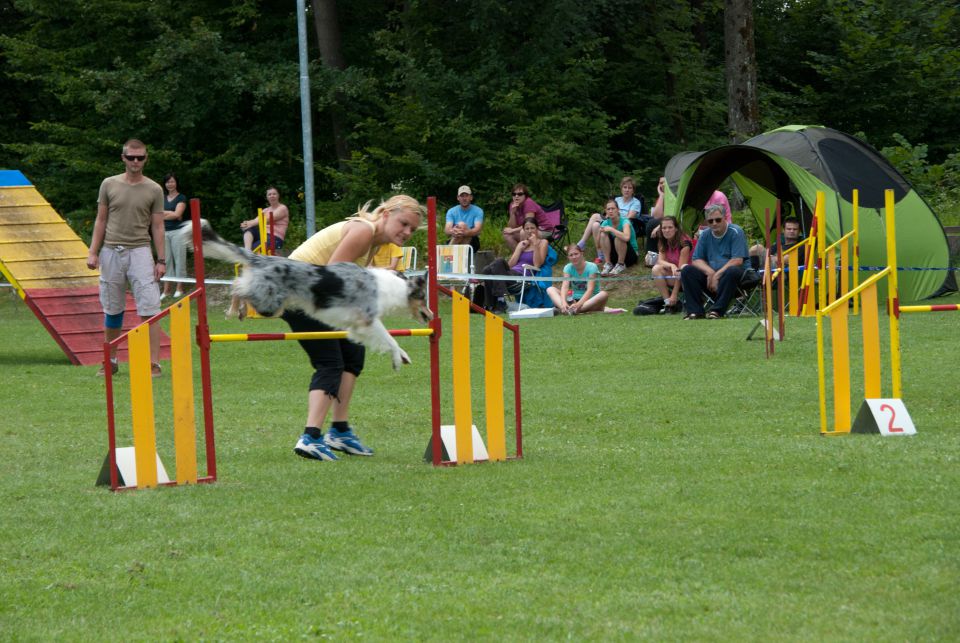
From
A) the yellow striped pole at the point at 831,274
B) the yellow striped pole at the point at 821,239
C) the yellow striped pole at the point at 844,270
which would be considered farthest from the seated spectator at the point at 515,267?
the yellow striped pole at the point at 844,270

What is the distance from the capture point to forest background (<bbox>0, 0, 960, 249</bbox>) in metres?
26.3

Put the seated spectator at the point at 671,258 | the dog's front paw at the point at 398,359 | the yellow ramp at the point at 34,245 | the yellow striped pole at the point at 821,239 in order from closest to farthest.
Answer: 1. the dog's front paw at the point at 398,359
2. the yellow ramp at the point at 34,245
3. the yellow striped pole at the point at 821,239
4. the seated spectator at the point at 671,258

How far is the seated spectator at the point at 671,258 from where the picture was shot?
667 inches

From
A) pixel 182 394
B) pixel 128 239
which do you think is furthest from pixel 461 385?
pixel 128 239

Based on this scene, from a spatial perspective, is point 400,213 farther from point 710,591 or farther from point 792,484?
point 710,591

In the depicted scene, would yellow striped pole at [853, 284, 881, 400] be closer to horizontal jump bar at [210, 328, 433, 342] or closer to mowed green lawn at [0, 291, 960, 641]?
mowed green lawn at [0, 291, 960, 641]

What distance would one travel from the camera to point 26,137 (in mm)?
30625

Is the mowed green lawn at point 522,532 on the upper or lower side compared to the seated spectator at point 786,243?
lower

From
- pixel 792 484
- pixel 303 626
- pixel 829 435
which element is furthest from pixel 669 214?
pixel 303 626

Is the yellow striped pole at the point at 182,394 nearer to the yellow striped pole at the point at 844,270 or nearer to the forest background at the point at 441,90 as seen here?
the yellow striped pole at the point at 844,270

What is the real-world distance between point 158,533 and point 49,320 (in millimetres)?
8106

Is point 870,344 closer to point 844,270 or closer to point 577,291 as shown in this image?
point 844,270

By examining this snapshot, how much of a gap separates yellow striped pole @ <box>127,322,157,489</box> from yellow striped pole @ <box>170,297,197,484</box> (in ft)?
0.42

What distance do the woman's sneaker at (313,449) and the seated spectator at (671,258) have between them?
32.6 ft
